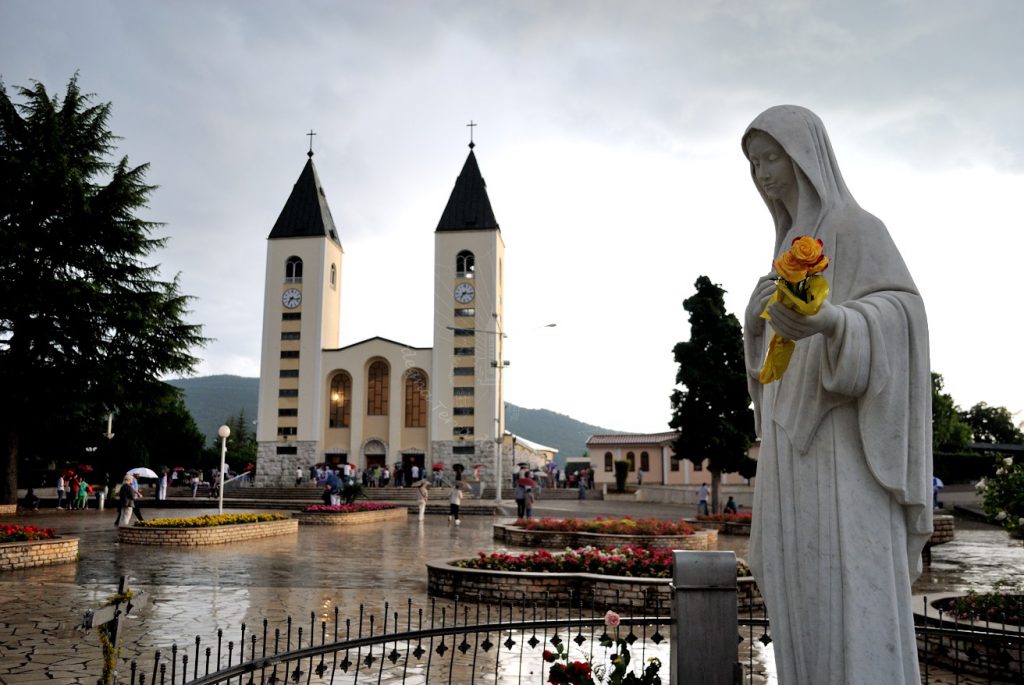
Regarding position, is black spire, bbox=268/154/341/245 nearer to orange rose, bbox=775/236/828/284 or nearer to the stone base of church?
the stone base of church

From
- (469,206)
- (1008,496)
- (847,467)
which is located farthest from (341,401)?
(847,467)

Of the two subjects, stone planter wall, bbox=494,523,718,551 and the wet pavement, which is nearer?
the wet pavement

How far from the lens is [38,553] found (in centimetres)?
1258

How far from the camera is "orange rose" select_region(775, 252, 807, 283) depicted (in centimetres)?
216

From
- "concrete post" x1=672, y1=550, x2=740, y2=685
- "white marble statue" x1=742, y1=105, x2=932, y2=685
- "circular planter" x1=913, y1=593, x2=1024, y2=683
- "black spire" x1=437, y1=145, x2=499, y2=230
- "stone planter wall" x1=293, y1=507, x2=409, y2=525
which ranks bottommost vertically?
"stone planter wall" x1=293, y1=507, x2=409, y2=525

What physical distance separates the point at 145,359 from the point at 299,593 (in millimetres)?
19863

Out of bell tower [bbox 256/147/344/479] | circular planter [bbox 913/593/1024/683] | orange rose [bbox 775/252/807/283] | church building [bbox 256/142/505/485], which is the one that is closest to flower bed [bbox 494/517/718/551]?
circular planter [bbox 913/593/1024/683]

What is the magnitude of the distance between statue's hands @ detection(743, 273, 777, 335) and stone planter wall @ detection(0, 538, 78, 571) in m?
13.4

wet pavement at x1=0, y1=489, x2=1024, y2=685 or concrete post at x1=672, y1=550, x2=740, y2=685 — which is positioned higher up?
concrete post at x1=672, y1=550, x2=740, y2=685

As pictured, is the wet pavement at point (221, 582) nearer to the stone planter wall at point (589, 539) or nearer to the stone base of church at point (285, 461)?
the stone planter wall at point (589, 539)

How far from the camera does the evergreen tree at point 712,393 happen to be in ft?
94.8

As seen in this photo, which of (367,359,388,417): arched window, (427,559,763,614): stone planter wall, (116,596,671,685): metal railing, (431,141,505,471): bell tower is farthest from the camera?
(367,359,388,417): arched window

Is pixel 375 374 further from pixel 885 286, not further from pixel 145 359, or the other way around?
pixel 885 286

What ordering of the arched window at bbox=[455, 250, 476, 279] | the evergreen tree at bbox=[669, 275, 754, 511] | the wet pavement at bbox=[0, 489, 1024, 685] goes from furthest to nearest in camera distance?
the arched window at bbox=[455, 250, 476, 279] < the evergreen tree at bbox=[669, 275, 754, 511] < the wet pavement at bbox=[0, 489, 1024, 685]
